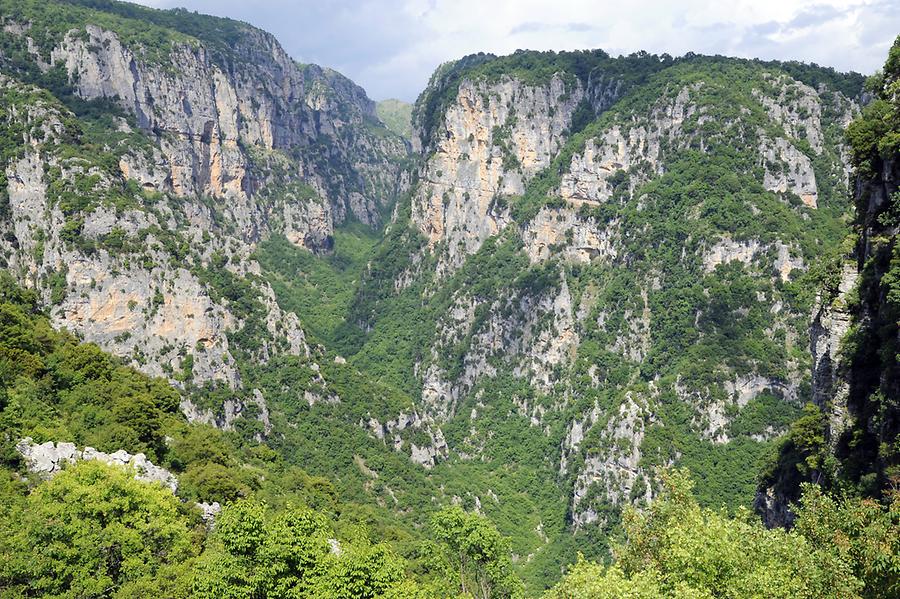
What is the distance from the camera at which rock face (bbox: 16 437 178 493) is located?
1272 inches

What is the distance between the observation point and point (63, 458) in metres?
33.2

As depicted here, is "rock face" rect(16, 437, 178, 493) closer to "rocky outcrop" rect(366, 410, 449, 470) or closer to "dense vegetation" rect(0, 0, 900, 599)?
"dense vegetation" rect(0, 0, 900, 599)

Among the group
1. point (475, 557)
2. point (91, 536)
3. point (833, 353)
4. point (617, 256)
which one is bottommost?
point (475, 557)

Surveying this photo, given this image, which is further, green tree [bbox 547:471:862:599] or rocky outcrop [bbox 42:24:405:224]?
rocky outcrop [bbox 42:24:405:224]

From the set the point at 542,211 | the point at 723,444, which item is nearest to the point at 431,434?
the point at 723,444

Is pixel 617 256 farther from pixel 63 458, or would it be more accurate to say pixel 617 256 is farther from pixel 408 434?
pixel 63 458

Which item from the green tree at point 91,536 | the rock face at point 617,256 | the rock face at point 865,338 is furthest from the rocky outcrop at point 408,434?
the green tree at point 91,536

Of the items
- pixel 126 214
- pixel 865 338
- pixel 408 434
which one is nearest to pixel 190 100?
pixel 126 214

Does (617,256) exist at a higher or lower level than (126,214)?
higher

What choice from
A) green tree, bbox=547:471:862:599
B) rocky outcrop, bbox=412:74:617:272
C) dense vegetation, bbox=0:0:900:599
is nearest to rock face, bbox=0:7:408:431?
dense vegetation, bbox=0:0:900:599

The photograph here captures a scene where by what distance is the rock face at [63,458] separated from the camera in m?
32.3

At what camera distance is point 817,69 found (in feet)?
436

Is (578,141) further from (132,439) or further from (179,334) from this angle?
(132,439)

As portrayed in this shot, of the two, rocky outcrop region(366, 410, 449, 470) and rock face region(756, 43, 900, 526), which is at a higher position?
rock face region(756, 43, 900, 526)
